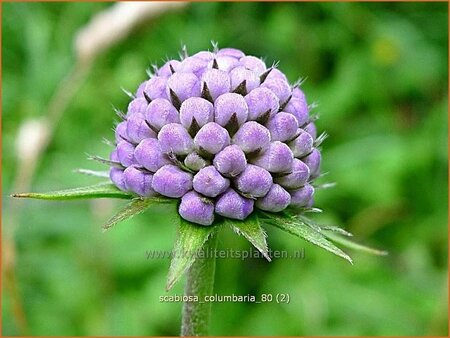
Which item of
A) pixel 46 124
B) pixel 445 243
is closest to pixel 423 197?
pixel 445 243

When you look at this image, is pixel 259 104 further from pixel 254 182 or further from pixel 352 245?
pixel 352 245

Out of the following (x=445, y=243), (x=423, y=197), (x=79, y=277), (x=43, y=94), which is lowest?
(x=79, y=277)

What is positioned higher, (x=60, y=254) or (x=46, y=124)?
(x=46, y=124)

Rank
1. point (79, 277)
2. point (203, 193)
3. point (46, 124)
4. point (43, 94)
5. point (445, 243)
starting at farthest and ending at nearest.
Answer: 1. point (43, 94)
2. point (445, 243)
3. point (46, 124)
4. point (79, 277)
5. point (203, 193)

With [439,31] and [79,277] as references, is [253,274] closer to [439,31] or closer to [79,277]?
[79,277]

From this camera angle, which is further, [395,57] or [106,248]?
[395,57]

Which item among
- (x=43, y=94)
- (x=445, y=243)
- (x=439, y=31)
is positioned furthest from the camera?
(x=439, y=31)

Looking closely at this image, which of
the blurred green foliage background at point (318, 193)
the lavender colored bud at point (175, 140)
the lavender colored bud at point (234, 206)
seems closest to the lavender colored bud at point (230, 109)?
the lavender colored bud at point (175, 140)
